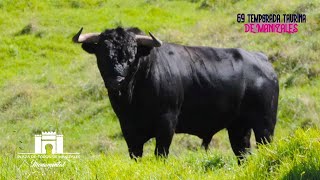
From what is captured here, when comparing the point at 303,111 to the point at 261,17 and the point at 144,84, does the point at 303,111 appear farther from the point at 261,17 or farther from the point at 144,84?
the point at 261,17

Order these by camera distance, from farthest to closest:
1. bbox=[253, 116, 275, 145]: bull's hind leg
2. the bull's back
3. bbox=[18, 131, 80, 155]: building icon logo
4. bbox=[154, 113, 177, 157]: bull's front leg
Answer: bbox=[253, 116, 275, 145]: bull's hind leg → the bull's back → bbox=[154, 113, 177, 157]: bull's front leg → bbox=[18, 131, 80, 155]: building icon logo

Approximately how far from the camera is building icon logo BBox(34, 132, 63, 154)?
25.1ft

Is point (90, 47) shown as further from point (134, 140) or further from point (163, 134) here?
point (163, 134)

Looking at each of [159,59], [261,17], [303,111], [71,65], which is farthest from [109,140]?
[261,17]

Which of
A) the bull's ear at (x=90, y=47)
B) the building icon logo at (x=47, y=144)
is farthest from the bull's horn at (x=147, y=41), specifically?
Result: the building icon logo at (x=47, y=144)

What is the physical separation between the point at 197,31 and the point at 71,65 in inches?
168

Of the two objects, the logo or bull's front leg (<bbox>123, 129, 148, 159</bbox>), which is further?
bull's front leg (<bbox>123, 129, 148, 159</bbox>)

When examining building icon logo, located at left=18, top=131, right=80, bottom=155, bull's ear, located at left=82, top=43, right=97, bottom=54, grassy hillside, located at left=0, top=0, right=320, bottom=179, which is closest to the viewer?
grassy hillside, located at left=0, top=0, right=320, bottom=179

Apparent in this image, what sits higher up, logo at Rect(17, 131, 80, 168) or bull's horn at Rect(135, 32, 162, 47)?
bull's horn at Rect(135, 32, 162, 47)

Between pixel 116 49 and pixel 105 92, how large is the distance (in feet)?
28.8

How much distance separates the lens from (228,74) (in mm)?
9875

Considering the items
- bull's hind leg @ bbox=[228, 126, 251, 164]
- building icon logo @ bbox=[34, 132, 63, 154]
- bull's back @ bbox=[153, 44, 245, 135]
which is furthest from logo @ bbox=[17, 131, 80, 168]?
bull's hind leg @ bbox=[228, 126, 251, 164]

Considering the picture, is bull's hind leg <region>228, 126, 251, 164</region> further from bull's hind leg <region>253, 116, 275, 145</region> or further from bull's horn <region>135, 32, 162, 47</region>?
bull's horn <region>135, 32, 162, 47</region>

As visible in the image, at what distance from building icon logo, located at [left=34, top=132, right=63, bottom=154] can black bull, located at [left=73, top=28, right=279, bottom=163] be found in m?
0.92
